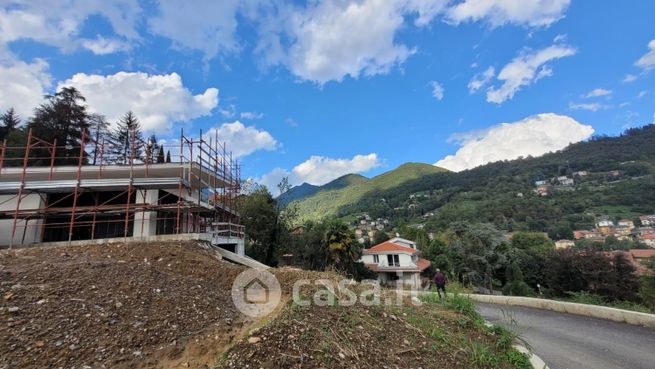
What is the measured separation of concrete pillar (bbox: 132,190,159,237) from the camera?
15.4 metres

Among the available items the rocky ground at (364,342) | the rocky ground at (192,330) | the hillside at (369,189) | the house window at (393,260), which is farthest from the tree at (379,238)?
the hillside at (369,189)

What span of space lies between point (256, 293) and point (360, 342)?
374 cm

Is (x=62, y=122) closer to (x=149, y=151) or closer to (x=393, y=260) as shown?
(x=149, y=151)

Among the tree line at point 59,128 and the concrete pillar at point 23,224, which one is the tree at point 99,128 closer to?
the tree line at point 59,128

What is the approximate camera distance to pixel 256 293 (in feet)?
24.0

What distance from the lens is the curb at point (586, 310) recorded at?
7379 millimetres

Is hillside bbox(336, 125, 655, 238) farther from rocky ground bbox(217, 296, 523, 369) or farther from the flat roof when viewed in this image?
rocky ground bbox(217, 296, 523, 369)

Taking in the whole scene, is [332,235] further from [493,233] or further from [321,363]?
[321,363]

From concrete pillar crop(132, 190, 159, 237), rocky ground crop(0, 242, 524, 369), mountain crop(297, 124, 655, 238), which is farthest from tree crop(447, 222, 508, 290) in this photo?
concrete pillar crop(132, 190, 159, 237)

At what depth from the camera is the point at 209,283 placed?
26.1 feet

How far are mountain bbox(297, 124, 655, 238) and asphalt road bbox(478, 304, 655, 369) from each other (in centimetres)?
2916

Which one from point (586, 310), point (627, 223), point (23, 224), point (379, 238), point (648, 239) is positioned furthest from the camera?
point (627, 223)

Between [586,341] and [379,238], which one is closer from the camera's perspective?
[586,341]

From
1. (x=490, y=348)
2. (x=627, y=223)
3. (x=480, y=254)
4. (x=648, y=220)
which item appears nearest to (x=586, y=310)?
(x=490, y=348)
